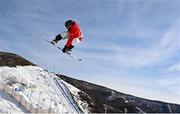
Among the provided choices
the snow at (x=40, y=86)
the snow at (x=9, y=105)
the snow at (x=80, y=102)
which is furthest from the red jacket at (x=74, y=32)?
the snow at (x=80, y=102)

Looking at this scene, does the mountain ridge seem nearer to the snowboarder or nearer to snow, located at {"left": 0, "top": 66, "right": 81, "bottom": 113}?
snow, located at {"left": 0, "top": 66, "right": 81, "bottom": 113}

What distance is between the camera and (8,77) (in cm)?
5472

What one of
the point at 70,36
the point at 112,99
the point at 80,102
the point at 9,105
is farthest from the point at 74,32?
the point at 112,99

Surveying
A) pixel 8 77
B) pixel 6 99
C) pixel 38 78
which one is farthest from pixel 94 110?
pixel 6 99

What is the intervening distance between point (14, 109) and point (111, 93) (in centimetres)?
7423

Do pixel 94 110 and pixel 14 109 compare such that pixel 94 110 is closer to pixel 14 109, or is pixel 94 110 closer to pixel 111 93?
pixel 14 109

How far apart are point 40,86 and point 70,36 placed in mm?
41542

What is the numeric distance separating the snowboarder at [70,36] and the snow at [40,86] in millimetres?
26121

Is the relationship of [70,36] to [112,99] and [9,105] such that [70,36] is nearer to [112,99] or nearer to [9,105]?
[9,105]

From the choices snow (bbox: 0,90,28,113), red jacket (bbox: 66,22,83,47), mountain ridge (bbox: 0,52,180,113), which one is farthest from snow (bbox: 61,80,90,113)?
red jacket (bbox: 66,22,83,47)

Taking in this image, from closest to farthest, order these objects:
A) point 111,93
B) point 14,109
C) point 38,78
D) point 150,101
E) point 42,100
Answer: point 14,109, point 42,100, point 38,78, point 111,93, point 150,101

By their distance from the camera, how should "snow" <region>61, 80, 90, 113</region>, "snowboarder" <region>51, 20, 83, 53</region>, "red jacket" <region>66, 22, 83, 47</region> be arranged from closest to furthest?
"snowboarder" <region>51, 20, 83, 53</region> < "red jacket" <region>66, 22, 83, 47</region> < "snow" <region>61, 80, 90, 113</region>

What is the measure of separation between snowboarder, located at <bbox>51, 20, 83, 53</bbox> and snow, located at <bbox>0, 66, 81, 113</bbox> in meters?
26.1

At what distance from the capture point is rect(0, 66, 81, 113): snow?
4831cm
